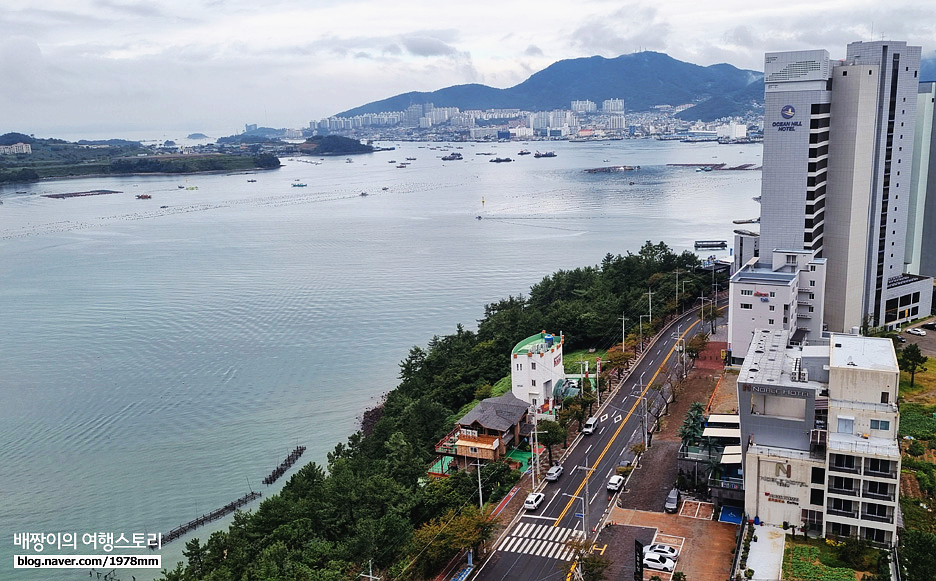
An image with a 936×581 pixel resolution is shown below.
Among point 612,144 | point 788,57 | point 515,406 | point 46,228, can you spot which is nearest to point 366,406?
point 515,406

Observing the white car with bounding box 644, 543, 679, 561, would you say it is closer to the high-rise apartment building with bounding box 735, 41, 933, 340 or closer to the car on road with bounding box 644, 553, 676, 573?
the car on road with bounding box 644, 553, 676, 573

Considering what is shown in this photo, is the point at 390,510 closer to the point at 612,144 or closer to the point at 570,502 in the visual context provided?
the point at 570,502

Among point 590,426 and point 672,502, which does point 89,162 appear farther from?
point 672,502

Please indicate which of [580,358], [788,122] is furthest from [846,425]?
[788,122]

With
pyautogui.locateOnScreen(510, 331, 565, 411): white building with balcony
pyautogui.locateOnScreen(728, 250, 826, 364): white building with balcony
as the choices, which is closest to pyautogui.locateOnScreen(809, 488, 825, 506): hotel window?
pyautogui.locateOnScreen(510, 331, 565, 411): white building with balcony

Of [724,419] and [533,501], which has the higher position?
[724,419]

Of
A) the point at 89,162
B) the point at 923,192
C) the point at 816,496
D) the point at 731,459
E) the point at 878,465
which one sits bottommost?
the point at 731,459
